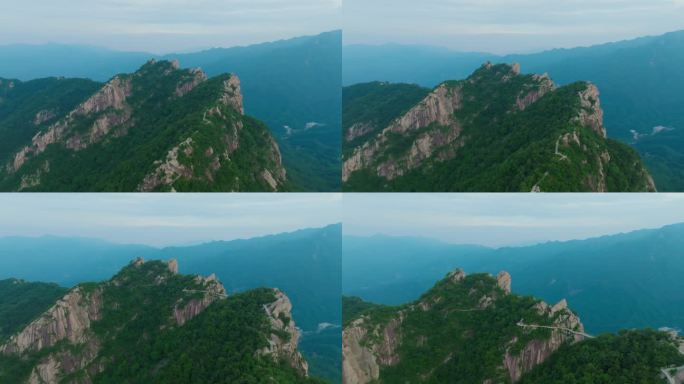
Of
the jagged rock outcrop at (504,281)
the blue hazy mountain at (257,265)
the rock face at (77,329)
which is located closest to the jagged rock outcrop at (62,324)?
the rock face at (77,329)

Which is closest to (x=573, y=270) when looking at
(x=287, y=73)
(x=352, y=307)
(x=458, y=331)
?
(x=458, y=331)

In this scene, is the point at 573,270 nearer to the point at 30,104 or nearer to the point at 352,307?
the point at 352,307

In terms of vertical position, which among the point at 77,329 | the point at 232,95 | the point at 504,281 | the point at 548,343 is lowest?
the point at 77,329

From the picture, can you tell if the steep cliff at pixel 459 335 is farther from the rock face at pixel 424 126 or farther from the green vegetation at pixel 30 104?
the green vegetation at pixel 30 104

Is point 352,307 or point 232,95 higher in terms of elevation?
point 232,95

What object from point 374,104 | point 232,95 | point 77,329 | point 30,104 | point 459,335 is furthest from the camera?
point 30,104

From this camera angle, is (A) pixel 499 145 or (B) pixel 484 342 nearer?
(B) pixel 484 342

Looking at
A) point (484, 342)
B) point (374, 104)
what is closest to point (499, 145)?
point (374, 104)

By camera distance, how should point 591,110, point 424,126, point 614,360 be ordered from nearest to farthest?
1. point 614,360
2. point 591,110
3. point 424,126
